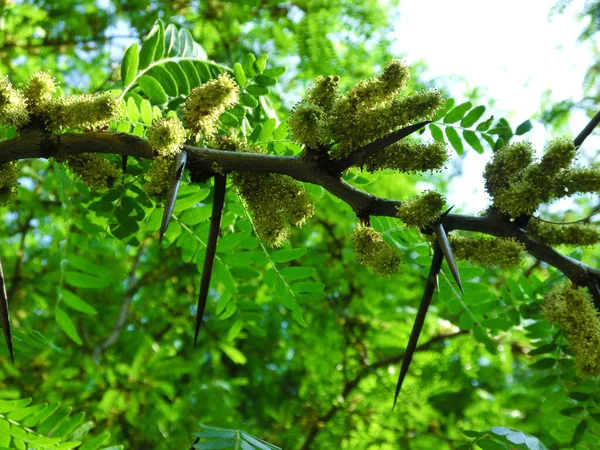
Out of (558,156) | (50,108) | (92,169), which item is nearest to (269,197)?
(92,169)

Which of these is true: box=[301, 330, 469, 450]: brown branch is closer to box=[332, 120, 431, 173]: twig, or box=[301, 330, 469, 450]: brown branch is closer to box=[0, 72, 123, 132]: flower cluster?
box=[332, 120, 431, 173]: twig

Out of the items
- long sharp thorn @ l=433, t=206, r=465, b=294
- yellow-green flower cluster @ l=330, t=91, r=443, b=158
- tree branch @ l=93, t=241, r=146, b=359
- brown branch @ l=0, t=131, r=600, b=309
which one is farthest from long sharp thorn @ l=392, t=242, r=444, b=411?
tree branch @ l=93, t=241, r=146, b=359

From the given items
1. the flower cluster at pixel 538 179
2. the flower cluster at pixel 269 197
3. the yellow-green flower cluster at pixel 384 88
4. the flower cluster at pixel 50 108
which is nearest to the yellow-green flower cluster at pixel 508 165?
the flower cluster at pixel 538 179

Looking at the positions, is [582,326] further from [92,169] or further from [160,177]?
[92,169]

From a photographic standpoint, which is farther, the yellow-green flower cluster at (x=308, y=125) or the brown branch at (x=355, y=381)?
the brown branch at (x=355, y=381)

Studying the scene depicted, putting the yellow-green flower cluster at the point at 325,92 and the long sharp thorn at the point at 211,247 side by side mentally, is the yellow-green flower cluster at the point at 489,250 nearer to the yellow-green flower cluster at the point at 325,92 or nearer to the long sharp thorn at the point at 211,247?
the yellow-green flower cluster at the point at 325,92

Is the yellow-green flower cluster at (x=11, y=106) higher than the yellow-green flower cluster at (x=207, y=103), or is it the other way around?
the yellow-green flower cluster at (x=207, y=103)

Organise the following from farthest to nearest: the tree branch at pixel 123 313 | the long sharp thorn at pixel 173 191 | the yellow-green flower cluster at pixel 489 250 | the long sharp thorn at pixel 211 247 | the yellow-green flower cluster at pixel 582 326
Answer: the tree branch at pixel 123 313, the yellow-green flower cluster at pixel 582 326, the yellow-green flower cluster at pixel 489 250, the long sharp thorn at pixel 211 247, the long sharp thorn at pixel 173 191
